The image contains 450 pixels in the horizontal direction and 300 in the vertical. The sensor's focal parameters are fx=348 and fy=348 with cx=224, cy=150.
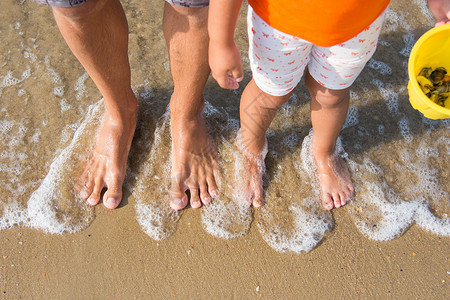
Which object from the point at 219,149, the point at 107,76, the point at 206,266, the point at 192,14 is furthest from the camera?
the point at 219,149

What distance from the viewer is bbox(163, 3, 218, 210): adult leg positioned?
4.86 ft

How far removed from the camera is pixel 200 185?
1980 millimetres

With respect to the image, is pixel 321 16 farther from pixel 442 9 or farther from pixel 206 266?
pixel 206 266

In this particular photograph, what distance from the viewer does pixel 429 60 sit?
5.26 ft

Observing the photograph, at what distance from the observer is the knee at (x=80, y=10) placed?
1.32 metres

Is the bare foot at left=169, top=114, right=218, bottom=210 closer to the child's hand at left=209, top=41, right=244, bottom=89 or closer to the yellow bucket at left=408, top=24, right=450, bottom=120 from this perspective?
the child's hand at left=209, top=41, right=244, bottom=89

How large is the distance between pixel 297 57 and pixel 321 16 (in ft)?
0.76

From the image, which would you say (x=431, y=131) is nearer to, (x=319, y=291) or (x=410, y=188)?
(x=410, y=188)

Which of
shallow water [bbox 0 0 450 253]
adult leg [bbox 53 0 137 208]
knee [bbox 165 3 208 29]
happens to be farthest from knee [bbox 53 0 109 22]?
shallow water [bbox 0 0 450 253]

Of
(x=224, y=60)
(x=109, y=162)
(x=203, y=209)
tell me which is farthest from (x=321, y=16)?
(x=109, y=162)

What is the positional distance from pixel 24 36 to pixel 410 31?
2882mm

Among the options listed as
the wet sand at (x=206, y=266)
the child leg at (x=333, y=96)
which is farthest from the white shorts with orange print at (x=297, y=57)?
the wet sand at (x=206, y=266)

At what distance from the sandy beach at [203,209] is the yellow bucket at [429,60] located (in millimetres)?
642

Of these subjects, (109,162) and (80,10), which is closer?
(80,10)
